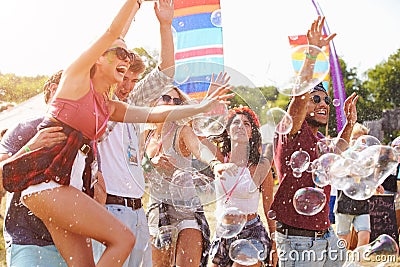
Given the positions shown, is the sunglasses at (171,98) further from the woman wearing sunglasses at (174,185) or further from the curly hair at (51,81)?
the curly hair at (51,81)

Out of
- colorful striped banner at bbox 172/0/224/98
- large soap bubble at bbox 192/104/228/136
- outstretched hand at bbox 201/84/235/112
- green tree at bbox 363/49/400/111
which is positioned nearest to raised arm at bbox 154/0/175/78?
large soap bubble at bbox 192/104/228/136

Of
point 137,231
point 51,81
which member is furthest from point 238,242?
point 51,81

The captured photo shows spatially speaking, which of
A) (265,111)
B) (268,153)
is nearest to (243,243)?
(268,153)

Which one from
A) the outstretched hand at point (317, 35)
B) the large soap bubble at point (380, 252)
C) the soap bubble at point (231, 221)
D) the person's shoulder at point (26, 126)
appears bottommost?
the large soap bubble at point (380, 252)

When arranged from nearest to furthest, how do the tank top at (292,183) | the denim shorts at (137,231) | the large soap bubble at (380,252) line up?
1. the denim shorts at (137,231)
2. the tank top at (292,183)
3. the large soap bubble at (380,252)

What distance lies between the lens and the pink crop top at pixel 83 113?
2.63m

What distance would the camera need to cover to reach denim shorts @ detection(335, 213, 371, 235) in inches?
212

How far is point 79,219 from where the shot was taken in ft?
8.20

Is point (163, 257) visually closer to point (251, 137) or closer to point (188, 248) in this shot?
point (188, 248)

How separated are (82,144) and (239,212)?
133cm

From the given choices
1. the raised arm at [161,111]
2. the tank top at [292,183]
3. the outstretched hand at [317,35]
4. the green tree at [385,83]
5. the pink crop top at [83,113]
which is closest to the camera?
the pink crop top at [83,113]

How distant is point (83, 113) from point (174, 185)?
101 cm

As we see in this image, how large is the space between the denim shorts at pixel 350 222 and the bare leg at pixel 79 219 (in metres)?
3.14

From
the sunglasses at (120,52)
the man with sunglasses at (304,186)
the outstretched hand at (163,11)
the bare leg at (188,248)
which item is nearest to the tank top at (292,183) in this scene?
the man with sunglasses at (304,186)
